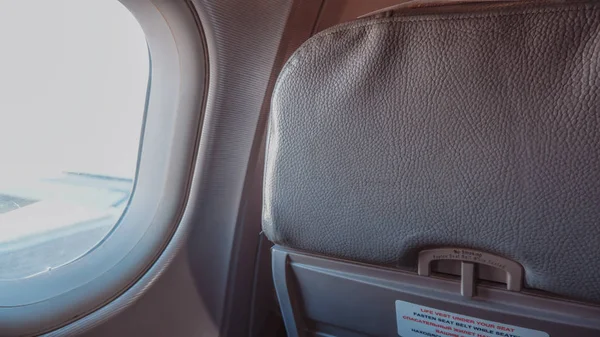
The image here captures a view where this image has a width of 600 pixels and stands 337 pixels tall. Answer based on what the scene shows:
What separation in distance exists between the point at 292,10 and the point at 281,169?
628 millimetres

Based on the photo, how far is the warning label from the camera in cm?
108

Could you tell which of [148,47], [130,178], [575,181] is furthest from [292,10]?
[575,181]

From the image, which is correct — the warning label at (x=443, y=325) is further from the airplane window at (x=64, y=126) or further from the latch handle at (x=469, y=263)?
the airplane window at (x=64, y=126)

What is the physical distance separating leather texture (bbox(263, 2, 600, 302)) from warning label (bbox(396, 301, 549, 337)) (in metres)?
0.13

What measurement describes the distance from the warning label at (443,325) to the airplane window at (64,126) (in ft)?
3.16

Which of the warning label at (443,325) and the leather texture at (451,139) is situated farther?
the warning label at (443,325)

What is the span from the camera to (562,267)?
0.93 meters

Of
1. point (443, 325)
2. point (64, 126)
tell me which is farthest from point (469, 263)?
point (64, 126)

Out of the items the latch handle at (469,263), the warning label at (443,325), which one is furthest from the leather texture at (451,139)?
the warning label at (443,325)

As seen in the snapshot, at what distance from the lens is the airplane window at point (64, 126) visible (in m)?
1.35

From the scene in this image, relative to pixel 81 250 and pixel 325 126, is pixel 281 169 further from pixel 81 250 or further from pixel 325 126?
pixel 81 250

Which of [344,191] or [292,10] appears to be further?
[292,10]

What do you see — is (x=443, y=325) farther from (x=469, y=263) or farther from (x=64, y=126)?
(x=64, y=126)

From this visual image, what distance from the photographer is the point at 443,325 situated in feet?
3.82
